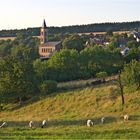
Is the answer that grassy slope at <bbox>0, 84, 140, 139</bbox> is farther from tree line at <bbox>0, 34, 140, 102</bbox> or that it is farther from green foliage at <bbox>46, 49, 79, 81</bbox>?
green foliage at <bbox>46, 49, 79, 81</bbox>

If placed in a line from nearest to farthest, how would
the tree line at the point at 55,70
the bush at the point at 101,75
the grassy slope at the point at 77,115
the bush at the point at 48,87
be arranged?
the grassy slope at the point at 77,115
the tree line at the point at 55,70
the bush at the point at 48,87
the bush at the point at 101,75

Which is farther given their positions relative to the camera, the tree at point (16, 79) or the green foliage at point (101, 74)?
the green foliage at point (101, 74)

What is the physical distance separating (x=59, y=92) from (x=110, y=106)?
14226mm

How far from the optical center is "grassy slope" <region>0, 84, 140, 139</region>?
38.8 m

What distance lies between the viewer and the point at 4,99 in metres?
74.1

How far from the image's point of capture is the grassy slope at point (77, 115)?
38781 mm

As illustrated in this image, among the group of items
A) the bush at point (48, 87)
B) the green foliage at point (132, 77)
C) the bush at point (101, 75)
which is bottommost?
the bush at point (48, 87)

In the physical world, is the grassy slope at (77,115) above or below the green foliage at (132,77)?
below

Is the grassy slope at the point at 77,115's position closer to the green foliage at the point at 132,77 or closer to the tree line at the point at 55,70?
the green foliage at the point at 132,77

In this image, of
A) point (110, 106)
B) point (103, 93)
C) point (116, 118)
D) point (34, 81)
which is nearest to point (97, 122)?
point (116, 118)

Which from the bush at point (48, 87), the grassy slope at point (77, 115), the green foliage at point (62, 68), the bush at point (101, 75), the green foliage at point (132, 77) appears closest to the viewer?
the grassy slope at point (77, 115)

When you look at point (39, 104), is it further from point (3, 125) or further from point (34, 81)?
point (3, 125)

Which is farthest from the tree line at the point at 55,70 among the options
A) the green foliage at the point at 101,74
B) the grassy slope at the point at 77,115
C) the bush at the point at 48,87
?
the grassy slope at the point at 77,115

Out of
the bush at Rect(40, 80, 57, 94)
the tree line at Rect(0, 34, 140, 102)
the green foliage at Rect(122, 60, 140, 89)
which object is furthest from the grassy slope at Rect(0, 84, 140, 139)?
the tree line at Rect(0, 34, 140, 102)
